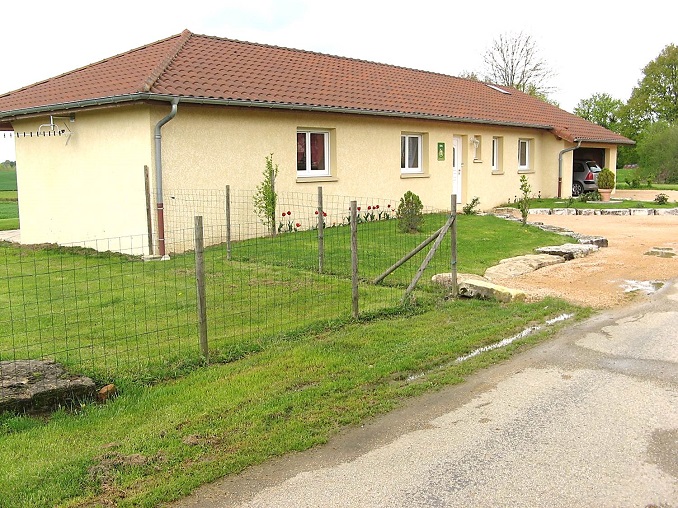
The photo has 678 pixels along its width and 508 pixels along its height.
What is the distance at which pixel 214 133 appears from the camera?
48.1 ft

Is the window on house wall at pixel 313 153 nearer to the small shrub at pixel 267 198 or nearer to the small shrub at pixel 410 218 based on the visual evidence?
the small shrub at pixel 267 198

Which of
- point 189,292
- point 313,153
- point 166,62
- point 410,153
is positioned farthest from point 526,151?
point 189,292

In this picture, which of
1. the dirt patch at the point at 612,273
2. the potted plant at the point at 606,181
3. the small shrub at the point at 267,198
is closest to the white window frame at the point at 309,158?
the small shrub at the point at 267,198

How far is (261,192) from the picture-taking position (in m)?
15.4

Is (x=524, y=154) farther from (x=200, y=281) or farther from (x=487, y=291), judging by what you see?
(x=200, y=281)

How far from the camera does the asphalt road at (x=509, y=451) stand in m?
3.89

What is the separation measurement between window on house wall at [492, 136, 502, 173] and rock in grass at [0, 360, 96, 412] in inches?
830

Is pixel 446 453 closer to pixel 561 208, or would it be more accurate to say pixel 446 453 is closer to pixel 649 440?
pixel 649 440

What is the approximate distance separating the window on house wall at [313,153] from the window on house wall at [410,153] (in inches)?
129

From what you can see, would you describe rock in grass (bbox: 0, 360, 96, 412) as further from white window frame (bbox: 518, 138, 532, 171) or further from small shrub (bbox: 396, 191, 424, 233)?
white window frame (bbox: 518, 138, 532, 171)

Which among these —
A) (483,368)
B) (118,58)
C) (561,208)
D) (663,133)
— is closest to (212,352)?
(483,368)

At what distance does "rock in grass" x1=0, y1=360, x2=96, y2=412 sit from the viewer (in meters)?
5.21

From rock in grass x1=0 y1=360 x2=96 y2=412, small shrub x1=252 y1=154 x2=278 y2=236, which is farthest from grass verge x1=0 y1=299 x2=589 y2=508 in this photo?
small shrub x1=252 y1=154 x2=278 y2=236

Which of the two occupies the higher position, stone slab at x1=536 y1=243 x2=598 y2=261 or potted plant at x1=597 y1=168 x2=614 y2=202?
potted plant at x1=597 y1=168 x2=614 y2=202
